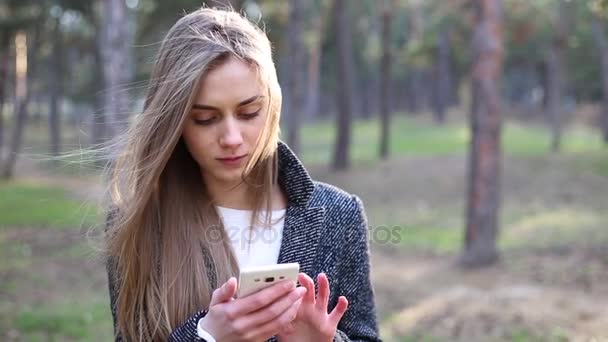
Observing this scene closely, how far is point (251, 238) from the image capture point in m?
2.06

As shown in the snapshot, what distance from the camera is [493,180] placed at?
30.8 feet

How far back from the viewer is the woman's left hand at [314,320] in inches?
68.6

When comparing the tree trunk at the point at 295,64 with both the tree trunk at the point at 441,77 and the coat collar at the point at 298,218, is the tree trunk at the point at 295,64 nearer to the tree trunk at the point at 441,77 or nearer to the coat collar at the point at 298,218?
the tree trunk at the point at 441,77

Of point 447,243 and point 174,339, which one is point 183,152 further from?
point 447,243

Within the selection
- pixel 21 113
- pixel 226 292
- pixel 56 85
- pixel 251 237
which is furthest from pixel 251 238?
pixel 56 85

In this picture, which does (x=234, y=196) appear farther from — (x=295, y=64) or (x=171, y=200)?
(x=295, y=64)

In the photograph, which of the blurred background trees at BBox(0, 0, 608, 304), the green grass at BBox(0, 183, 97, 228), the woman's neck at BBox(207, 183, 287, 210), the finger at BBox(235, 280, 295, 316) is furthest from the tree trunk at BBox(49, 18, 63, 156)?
the finger at BBox(235, 280, 295, 316)

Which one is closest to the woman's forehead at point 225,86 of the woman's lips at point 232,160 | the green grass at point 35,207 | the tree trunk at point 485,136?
the woman's lips at point 232,160

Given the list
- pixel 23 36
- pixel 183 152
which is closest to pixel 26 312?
pixel 183 152

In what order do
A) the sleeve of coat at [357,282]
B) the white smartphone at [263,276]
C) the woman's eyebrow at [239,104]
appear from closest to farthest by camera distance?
the white smartphone at [263,276] → the woman's eyebrow at [239,104] → the sleeve of coat at [357,282]

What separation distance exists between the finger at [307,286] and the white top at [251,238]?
0.31 metres

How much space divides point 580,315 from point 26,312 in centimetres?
563

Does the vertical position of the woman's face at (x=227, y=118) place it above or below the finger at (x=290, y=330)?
above

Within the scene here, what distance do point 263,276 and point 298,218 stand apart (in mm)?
517
